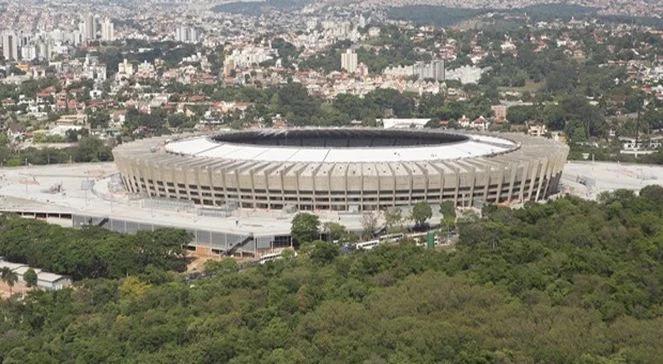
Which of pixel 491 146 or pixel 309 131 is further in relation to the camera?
pixel 309 131

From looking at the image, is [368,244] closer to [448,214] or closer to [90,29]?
[448,214]

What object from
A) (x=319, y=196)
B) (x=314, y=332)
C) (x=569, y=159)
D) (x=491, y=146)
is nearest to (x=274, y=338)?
(x=314, y=332)

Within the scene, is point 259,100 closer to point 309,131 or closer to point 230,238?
point 309,131

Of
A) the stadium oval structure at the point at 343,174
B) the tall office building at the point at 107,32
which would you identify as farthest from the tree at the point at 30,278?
the tall office building at the point at 107,32

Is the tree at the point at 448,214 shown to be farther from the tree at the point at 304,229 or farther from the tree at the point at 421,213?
the tree at the point at 304,229

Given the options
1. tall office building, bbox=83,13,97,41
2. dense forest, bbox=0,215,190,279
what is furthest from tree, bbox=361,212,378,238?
tall office building, bbox=83,13,97,41
